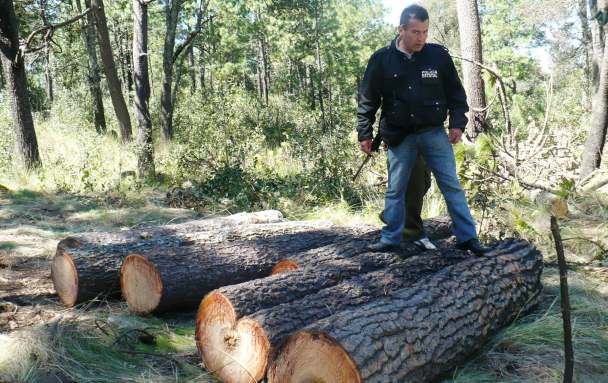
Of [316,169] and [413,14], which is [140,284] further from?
[316,169]

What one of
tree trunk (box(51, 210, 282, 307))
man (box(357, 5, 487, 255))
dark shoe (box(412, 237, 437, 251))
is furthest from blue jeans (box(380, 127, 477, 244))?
tree trunk (box(51, 210, 282, 307))

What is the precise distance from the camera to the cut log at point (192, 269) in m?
4.28

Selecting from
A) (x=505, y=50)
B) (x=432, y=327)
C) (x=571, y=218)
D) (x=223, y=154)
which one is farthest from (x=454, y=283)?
(x=505, y=50)

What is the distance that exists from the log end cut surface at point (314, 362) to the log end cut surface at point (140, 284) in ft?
5.76

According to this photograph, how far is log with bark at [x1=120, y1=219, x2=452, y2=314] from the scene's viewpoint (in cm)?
426

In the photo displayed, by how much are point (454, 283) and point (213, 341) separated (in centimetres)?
159

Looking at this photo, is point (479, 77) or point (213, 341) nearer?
point (213, 341)

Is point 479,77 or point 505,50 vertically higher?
point 505,50

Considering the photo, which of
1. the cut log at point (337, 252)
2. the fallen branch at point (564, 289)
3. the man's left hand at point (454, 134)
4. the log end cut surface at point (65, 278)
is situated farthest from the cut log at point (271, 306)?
the log end cut surface at point (65, 278)

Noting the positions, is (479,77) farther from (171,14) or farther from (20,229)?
(171,14)

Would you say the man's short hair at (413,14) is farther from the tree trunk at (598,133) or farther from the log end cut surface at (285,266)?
the tree trunk at (598,133)

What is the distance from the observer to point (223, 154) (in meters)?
9.53

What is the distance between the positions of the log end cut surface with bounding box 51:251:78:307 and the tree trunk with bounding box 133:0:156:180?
5.43 m

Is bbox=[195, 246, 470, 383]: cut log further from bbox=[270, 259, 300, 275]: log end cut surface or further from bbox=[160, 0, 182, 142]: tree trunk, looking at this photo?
bbox=[160, 0, 182, 142]: tree trunk
